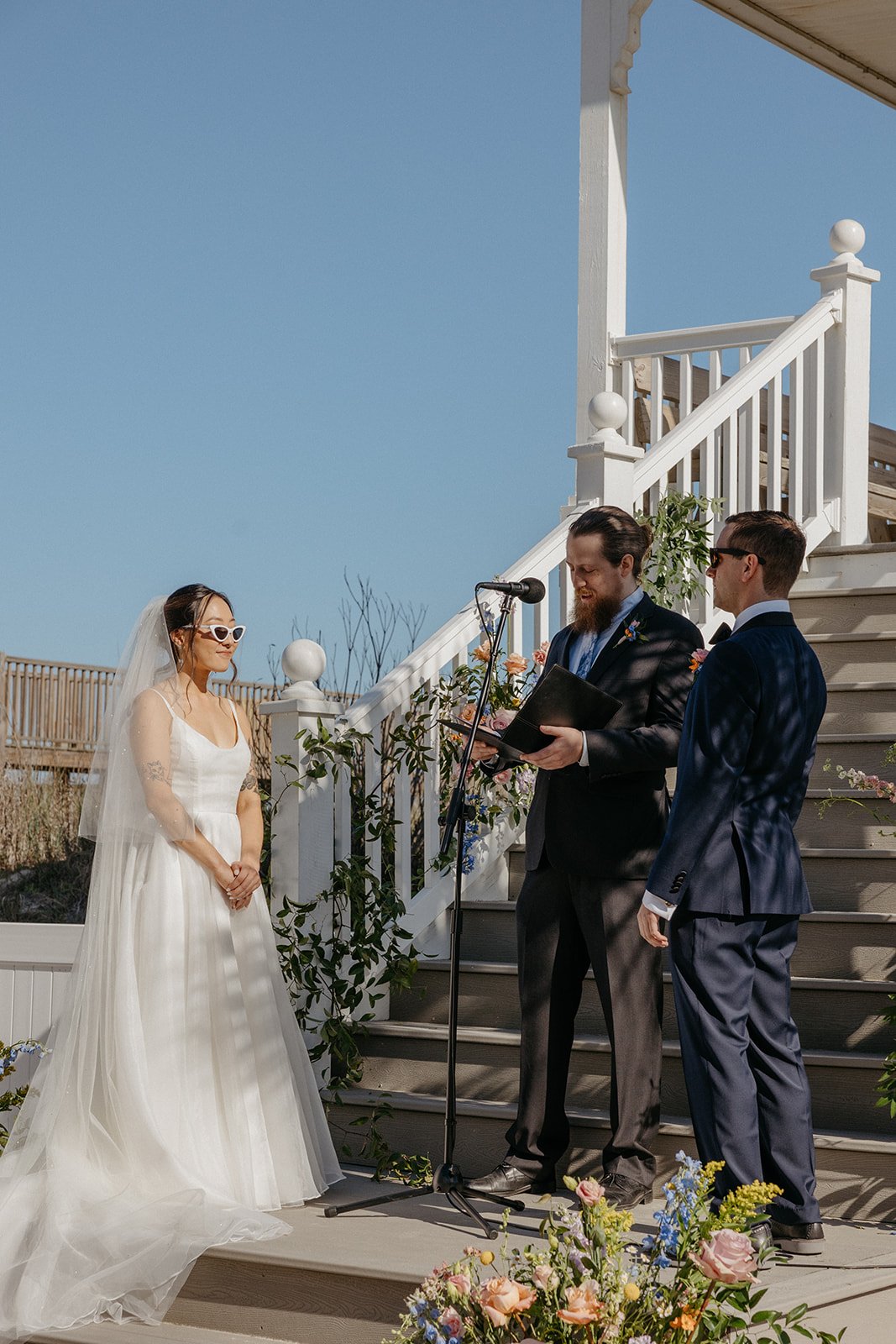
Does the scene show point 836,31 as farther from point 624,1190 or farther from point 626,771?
point 624,1190

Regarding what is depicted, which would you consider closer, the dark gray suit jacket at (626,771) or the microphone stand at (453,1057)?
the microphone stand at (453,1057)

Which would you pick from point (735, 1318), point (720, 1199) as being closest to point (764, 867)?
point (720, 1199)

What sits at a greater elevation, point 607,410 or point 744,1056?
point 607,410

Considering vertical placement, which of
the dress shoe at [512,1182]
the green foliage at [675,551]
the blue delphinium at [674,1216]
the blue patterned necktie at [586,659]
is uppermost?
the green foliage at [675,551]

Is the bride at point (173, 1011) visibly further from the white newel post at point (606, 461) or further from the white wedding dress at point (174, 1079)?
the white newel post at point (606, 461)

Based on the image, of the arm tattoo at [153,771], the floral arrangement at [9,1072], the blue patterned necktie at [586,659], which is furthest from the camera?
the floral arrangement at [9,1072]

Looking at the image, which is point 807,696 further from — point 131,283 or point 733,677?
point 131,283

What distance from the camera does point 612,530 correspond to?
3.98 m

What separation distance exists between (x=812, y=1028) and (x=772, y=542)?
1.47m

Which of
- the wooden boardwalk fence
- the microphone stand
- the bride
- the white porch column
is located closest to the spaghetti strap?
the bride

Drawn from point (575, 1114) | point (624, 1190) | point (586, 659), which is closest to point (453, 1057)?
point (624, 1190)

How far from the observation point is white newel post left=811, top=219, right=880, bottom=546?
646cm

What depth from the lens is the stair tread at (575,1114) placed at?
3848 millimetres

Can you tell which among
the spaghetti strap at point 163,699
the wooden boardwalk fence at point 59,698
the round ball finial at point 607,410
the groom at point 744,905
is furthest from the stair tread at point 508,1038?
the wooden boardwalk fence at point 59,698
